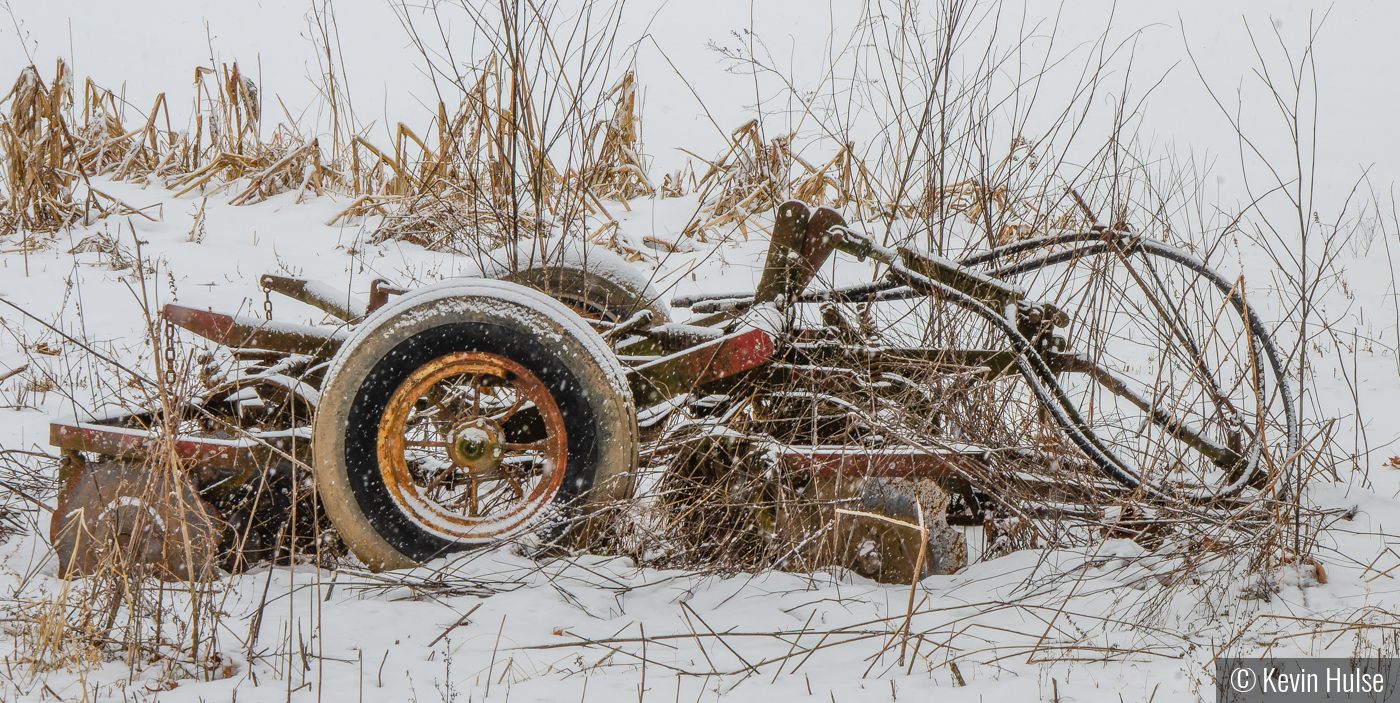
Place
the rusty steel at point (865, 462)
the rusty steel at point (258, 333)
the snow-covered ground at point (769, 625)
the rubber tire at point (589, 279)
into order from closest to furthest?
1. the snow-covered ground at point (769, 625)
2. the rusty steel at point (865, 462)
3. the rusty steel at point (258, 333)
4. the rubber tire at point (589, 279)

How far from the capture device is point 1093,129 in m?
14.2

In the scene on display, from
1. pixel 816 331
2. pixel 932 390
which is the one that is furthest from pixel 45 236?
pixel 932 390

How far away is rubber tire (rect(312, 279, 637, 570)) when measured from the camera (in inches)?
103

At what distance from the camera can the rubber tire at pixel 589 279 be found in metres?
3.72

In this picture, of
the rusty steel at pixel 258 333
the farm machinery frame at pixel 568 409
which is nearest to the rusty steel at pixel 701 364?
the farm machinery frame at pixel 568 409

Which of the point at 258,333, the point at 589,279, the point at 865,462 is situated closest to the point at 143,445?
the point at 258,333

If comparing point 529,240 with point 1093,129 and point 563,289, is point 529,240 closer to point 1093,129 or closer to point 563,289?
point 563,289

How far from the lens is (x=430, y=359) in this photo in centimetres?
265

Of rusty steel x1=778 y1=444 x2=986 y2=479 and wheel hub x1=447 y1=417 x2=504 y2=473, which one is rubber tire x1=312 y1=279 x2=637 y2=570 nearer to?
wheel hub x1=447 y1=417 x2=504 y2=473

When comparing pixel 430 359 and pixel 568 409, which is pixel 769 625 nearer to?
pixel 568 409

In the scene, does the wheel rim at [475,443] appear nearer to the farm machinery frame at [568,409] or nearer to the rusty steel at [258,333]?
the farm machinery frame at [568,409]

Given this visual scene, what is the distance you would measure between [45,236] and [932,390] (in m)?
6.37

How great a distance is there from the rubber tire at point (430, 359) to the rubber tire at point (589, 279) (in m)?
0.97

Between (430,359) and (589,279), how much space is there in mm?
1187
